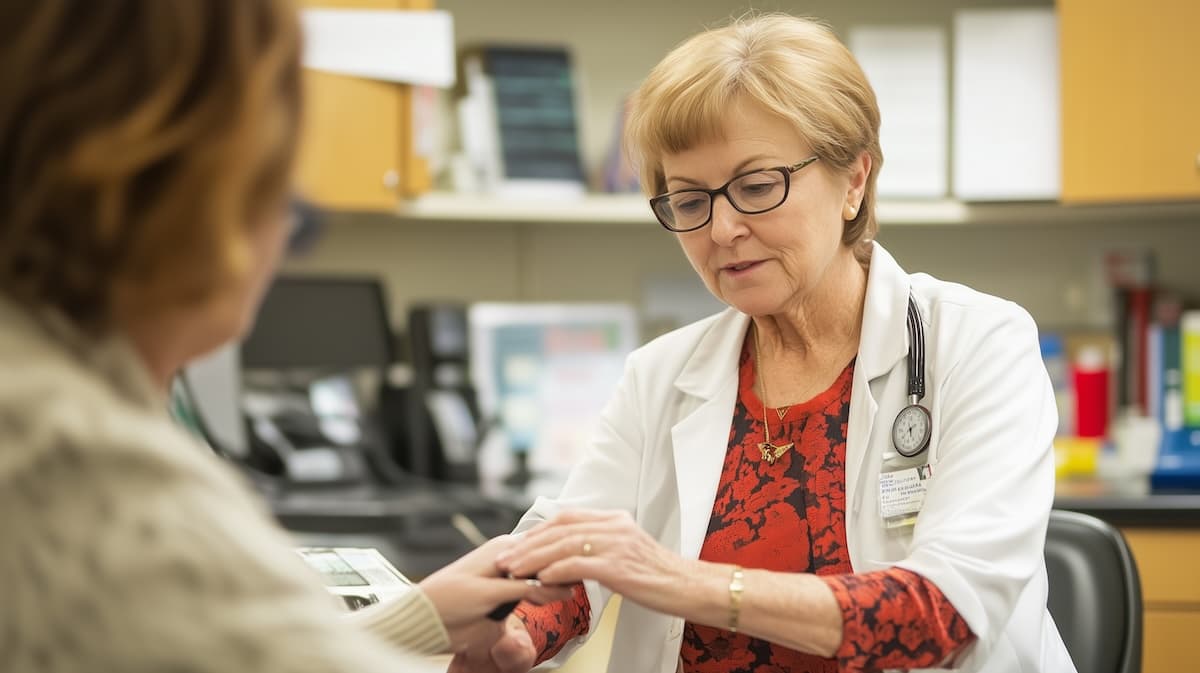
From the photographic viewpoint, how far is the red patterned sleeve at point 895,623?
50.0 inches

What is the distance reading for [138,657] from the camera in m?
0.62

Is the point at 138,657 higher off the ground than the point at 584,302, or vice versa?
the point at 138,657

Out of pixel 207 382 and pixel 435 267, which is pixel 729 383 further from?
pixel 435 267

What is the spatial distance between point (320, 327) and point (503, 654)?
1794 millimetres

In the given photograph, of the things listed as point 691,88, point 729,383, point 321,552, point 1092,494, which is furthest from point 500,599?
point 1092,494

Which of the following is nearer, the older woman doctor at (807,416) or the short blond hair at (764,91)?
the older woman doctor at (807,416)

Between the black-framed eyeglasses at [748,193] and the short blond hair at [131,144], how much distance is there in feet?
3.08

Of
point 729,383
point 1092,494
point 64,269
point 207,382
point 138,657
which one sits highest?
point 64,269

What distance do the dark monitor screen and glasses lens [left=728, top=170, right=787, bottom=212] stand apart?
1632 millimetres

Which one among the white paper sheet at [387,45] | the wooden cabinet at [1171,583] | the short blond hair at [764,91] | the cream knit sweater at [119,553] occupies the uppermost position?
the white paper sheet at [387,45]

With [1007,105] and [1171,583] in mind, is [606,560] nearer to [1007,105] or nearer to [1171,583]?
[1171,583]

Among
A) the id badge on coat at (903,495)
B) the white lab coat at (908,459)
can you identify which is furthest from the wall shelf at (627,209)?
the id badge on coat at (903,495)

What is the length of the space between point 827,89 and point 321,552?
0.84 m

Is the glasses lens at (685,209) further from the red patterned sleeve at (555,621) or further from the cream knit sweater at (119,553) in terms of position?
the cream knit sweater at (119,553)
